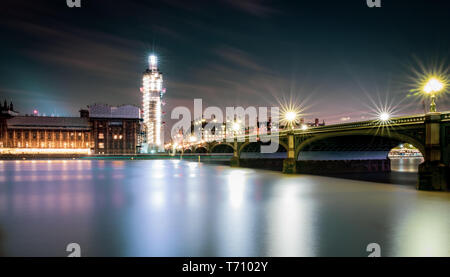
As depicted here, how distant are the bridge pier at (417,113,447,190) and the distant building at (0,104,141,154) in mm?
161218

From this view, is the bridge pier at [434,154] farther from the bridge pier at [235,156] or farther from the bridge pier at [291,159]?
the bridge pier at [235,156]

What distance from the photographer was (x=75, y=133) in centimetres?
17100

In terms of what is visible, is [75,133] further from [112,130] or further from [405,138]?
[405,138]

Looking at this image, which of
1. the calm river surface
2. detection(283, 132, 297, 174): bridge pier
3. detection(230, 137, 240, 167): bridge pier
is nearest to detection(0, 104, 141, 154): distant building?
detection(230, 137, 240, 167): bridge pier

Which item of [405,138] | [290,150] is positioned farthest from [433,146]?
[290,150]

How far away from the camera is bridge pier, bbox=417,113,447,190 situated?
23.4 meters

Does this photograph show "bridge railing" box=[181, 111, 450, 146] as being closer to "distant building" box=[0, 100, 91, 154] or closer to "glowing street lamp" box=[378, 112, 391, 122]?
"glowing street lamp" box=[378, 112, 391, 122]

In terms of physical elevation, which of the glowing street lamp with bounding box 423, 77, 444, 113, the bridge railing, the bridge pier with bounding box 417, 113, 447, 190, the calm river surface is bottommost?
the calm river surface

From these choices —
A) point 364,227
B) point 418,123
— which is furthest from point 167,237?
point 418,123

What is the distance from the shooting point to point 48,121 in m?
173

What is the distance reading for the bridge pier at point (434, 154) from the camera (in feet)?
76.7

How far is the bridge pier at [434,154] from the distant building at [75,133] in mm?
161218
